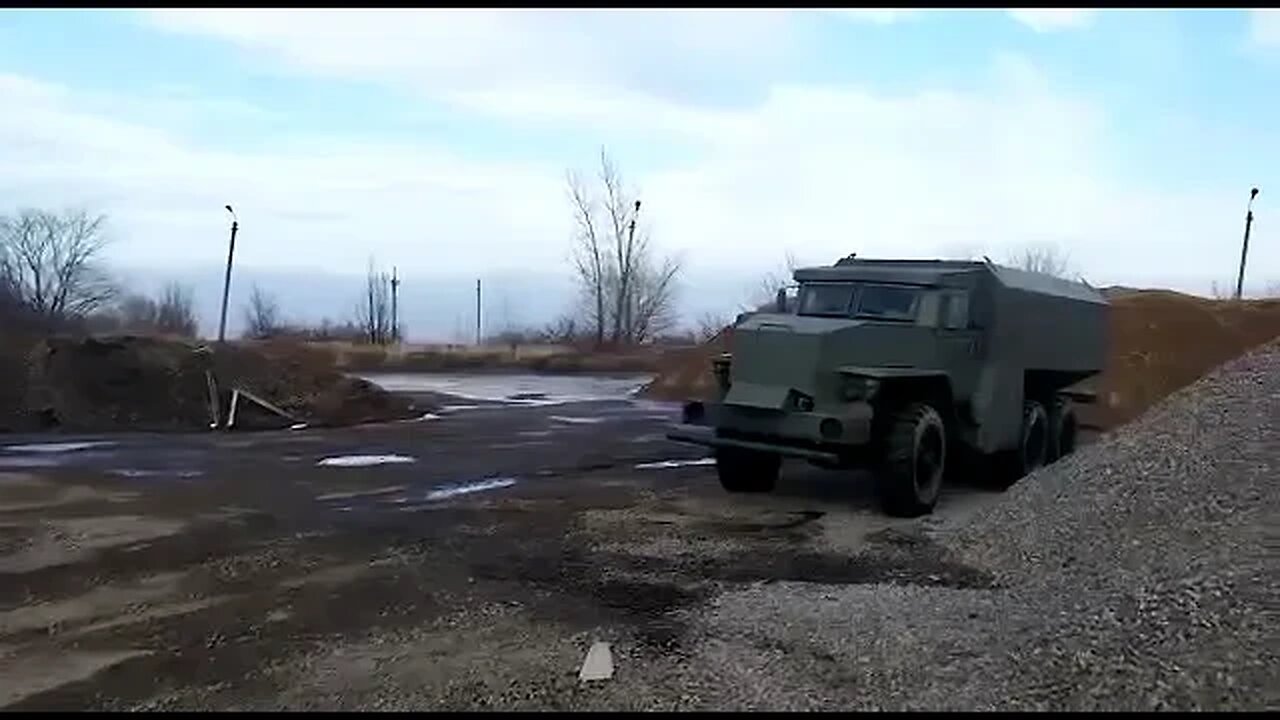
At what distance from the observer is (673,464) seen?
54.0ft

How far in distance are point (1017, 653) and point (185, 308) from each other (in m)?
80.9

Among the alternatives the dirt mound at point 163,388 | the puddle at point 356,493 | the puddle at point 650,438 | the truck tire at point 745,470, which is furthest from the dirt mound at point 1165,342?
the puddle at point 356,493

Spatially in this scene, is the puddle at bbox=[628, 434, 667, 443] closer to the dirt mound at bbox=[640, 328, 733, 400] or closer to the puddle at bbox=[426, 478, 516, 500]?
the puddle at bbox=[426, 478, 516, 500]

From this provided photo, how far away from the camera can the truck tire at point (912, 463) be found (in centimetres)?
1153

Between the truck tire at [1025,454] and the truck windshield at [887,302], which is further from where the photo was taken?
the truck tire at [1025,454]

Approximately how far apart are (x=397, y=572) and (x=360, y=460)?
796 centimetres

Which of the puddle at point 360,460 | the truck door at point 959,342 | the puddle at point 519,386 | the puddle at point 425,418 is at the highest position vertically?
the truck door at point 959,342

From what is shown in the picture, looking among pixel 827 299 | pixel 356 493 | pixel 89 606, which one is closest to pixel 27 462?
pixel 356 493

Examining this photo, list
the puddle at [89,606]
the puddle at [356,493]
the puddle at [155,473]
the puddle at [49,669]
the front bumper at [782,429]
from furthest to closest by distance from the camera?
the puddle at [155,473], the puddle at [356,493], the front bumper at [782,429], the puddle at [89,606], the puddle at [49,669]

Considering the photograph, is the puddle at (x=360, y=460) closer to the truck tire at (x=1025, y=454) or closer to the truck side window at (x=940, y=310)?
the truck side window at (x=940, y=310)

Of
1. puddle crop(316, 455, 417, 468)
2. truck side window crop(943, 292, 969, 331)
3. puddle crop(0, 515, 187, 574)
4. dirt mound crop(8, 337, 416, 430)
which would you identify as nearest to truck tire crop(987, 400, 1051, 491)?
truck side window crop(943, 292, 969, 331)

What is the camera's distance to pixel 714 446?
12.5 m

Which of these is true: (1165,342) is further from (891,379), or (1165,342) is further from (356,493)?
(356,493)

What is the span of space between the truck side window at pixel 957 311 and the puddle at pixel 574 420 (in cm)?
1151
